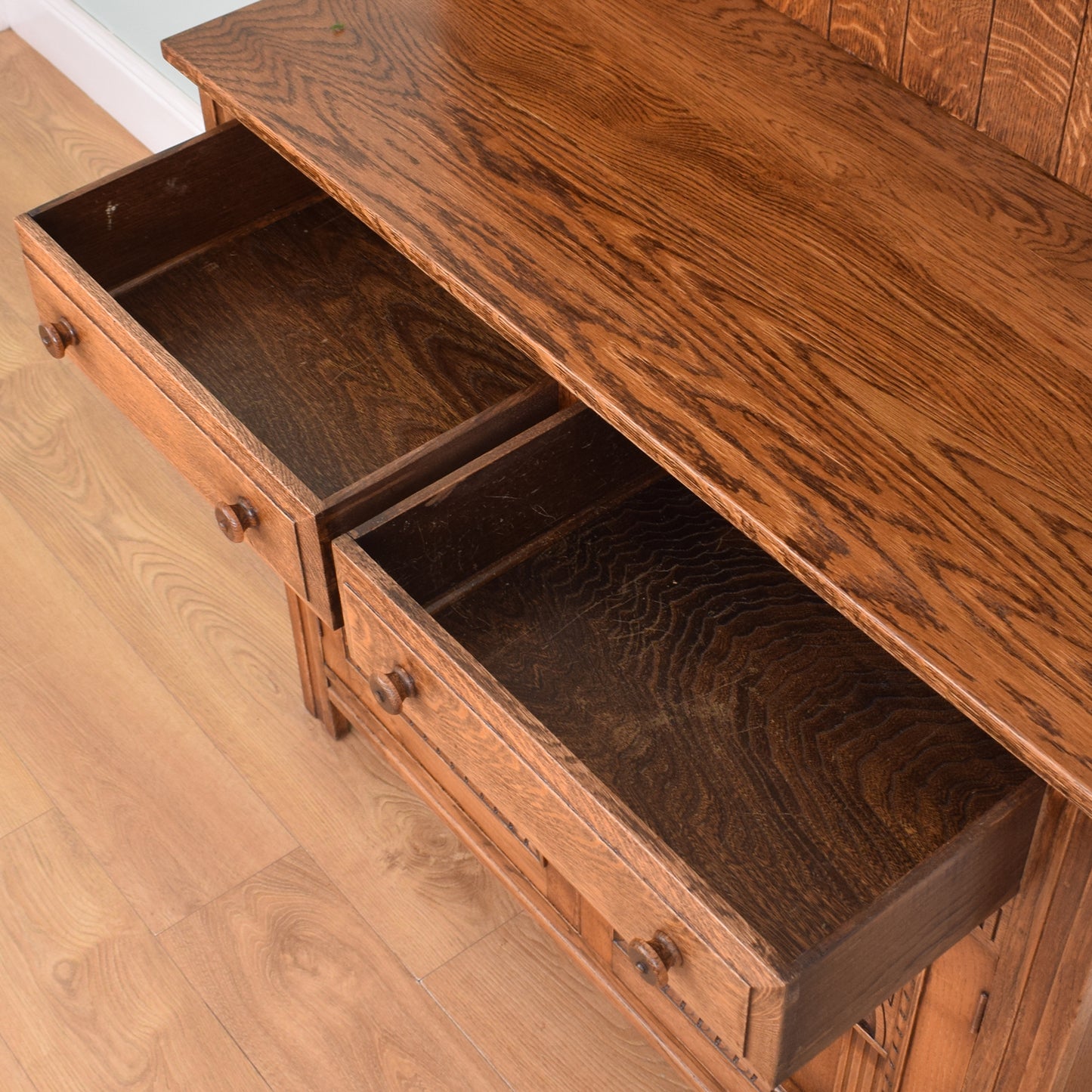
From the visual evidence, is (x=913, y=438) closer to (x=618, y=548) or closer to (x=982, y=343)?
(x=982, y=343)

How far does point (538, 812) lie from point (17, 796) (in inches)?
31.0

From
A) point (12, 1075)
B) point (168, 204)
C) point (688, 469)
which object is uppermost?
point (688, 469)

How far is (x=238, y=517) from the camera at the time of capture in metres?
1.08

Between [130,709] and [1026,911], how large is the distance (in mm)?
996

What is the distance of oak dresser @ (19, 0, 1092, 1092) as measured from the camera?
0.80 metres

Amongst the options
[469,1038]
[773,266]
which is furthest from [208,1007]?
[773,266]

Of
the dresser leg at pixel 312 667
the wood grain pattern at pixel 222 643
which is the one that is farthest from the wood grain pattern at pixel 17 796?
the dresser leg at pixel 312 667

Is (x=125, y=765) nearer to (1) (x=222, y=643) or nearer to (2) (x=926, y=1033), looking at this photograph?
(1) (x=222, y=643)

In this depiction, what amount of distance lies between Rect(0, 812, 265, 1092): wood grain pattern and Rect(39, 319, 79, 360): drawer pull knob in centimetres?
51

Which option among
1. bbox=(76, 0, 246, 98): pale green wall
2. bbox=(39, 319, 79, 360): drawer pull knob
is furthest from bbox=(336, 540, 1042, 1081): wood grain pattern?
bbox=(76, 0, 246, 98): pale green wall

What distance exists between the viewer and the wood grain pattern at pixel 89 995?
4.21 ft

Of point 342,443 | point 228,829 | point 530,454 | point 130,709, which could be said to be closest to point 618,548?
point 530,454

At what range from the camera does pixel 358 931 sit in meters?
1.38

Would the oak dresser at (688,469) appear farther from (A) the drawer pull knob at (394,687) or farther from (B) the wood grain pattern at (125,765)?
(B) the wood grain pattern at (125,765)
